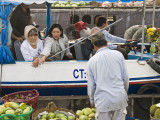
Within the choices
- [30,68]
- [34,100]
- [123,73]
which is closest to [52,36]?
[30,68]

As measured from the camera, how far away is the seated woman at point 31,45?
4871 mm

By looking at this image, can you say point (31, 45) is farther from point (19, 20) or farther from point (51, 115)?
point (51, 115)

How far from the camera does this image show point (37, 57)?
5.05 meters

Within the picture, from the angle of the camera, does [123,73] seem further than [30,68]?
No

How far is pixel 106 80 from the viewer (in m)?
2.93

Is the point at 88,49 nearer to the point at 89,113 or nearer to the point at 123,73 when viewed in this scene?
the point at 89,113

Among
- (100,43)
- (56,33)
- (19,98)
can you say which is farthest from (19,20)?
(100,43)

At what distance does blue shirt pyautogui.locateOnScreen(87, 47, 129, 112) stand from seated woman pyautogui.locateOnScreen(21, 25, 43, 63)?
2182 millimetres

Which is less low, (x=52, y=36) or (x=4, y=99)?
(x=52, y=36)

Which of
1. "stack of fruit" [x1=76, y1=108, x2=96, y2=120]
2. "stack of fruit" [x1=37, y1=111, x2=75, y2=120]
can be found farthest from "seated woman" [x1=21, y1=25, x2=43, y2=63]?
"stack of fruit" [x1=76, y1=108, x2=96, y2=120]

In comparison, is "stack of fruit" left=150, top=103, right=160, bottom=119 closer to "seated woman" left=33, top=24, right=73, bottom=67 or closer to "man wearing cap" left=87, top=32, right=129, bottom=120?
"man wearing cap" left=87, top=32, right=129, bottom=120

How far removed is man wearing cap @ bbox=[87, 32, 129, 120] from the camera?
292cm

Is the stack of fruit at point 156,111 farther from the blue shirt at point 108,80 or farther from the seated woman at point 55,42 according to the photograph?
the seated woman at point 55,42

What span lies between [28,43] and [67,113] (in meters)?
2.02
